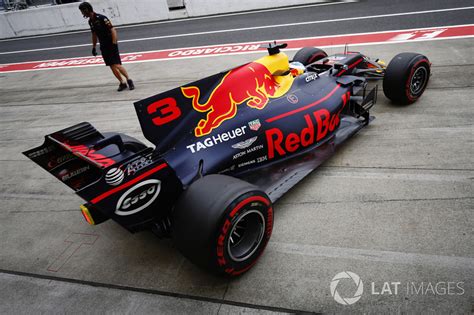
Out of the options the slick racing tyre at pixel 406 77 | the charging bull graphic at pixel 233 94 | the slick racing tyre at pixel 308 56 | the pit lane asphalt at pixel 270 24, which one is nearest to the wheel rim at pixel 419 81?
the slick racing tyre at pixel 406 77

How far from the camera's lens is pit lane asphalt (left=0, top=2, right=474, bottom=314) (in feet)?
8.52

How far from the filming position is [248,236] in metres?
2.79

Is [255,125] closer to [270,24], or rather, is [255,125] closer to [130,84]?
[130,84]

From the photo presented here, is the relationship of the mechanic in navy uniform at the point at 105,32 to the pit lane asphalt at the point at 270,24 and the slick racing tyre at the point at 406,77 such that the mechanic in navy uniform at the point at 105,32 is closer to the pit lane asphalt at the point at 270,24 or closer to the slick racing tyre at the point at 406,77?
the pit lane asphalt at the point at 270,24

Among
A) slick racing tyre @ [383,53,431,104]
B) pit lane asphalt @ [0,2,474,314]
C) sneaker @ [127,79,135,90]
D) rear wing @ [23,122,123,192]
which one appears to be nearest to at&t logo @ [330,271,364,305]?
pit lane asphalt @ [0,2,474,314]

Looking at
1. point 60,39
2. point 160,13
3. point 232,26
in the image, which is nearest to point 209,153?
point 232,26

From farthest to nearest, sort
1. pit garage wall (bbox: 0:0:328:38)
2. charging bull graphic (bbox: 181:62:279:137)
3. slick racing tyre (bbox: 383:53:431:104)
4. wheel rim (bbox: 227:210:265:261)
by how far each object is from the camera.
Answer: pit garage wall (bbox: 0:0:328:38), slick racing tyre (bbox: 383:53:431:104), charging bull graphic (bbox: 181:62:279:137), wheel rim (bbox: 227:210:265:261)

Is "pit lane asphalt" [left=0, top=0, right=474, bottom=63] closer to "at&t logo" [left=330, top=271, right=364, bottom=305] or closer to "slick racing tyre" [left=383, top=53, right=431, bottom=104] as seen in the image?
"slick racing tyre" [left=383, top=53, right=431, bottom=104]

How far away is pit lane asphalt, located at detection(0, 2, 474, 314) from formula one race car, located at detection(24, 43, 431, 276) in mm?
297

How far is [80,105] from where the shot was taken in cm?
761

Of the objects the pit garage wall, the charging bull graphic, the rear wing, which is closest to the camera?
the rear wing

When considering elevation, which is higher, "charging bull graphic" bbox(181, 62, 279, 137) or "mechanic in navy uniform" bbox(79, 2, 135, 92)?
"mechanic in navy uniform" bbox(79, 2, 135, 92)

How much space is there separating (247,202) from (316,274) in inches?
35.3

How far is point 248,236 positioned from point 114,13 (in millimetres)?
17834
